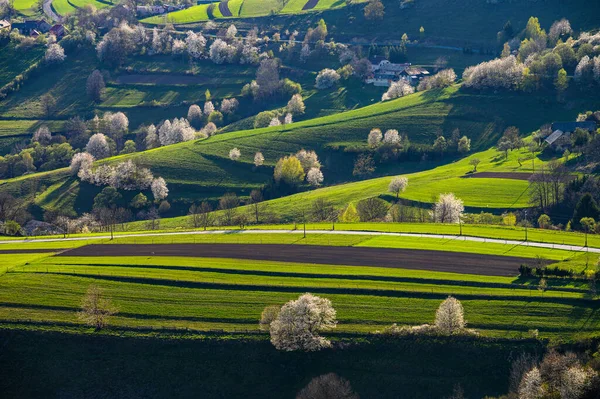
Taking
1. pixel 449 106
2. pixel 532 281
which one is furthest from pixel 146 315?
pixel 449 106

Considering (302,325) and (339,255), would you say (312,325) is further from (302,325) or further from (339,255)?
(339,255)

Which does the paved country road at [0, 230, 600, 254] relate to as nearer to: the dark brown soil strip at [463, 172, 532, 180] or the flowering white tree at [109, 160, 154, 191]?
the flowering white tree at [109, 160, 154, 191]

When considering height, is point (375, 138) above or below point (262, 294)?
above

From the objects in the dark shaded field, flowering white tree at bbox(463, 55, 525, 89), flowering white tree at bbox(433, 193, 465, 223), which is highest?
flowering white tree at bbox(463, 55, 525, 89)

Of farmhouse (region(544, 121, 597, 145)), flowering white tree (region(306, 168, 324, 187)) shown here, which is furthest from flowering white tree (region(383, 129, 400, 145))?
farmhouse (region(544, 121, 597, 145))

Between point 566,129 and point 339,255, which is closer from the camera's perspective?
point 339,255

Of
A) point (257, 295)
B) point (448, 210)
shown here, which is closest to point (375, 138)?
point (448, 210)
